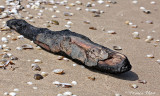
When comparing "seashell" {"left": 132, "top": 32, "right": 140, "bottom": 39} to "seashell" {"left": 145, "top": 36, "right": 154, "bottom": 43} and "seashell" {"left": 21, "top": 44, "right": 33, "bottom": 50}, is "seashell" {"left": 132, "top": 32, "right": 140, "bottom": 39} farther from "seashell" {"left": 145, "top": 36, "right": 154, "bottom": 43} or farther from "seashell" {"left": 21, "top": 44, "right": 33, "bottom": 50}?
"seashell" {"left": 21, "top": 44, "right": 33, "bottom": 50}

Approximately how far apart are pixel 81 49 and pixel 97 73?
404 mm

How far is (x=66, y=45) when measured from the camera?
4.70m

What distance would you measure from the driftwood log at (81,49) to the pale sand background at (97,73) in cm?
13

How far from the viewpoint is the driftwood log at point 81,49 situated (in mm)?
4281

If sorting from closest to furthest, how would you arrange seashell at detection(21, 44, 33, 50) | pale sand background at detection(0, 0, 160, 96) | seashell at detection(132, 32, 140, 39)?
pale sand background at detection(0, 0, 160, 96) → seashell at detection(21, 44, 33, 50) → seashell at detection(132, 32, 140, 39)

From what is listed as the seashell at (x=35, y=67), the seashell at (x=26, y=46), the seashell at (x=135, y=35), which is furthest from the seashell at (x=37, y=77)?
the seashell at (x=135, y=35)

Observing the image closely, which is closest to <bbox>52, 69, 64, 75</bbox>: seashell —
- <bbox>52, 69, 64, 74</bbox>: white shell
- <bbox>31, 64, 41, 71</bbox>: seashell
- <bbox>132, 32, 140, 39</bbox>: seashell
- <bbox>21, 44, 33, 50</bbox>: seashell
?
<bbox>52, 69, 64, 74</bbox>: white shell

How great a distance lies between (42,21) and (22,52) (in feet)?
4.64

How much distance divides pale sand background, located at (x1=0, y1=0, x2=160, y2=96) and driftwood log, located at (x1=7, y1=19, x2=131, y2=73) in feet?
0.44

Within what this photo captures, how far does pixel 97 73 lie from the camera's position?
445 cm

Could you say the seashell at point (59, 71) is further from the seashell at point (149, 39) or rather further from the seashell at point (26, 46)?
the seashell at point (149, 39)

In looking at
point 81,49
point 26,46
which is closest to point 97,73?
point 81,49

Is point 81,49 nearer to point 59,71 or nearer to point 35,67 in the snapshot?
point 59,71

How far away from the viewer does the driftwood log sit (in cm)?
428
